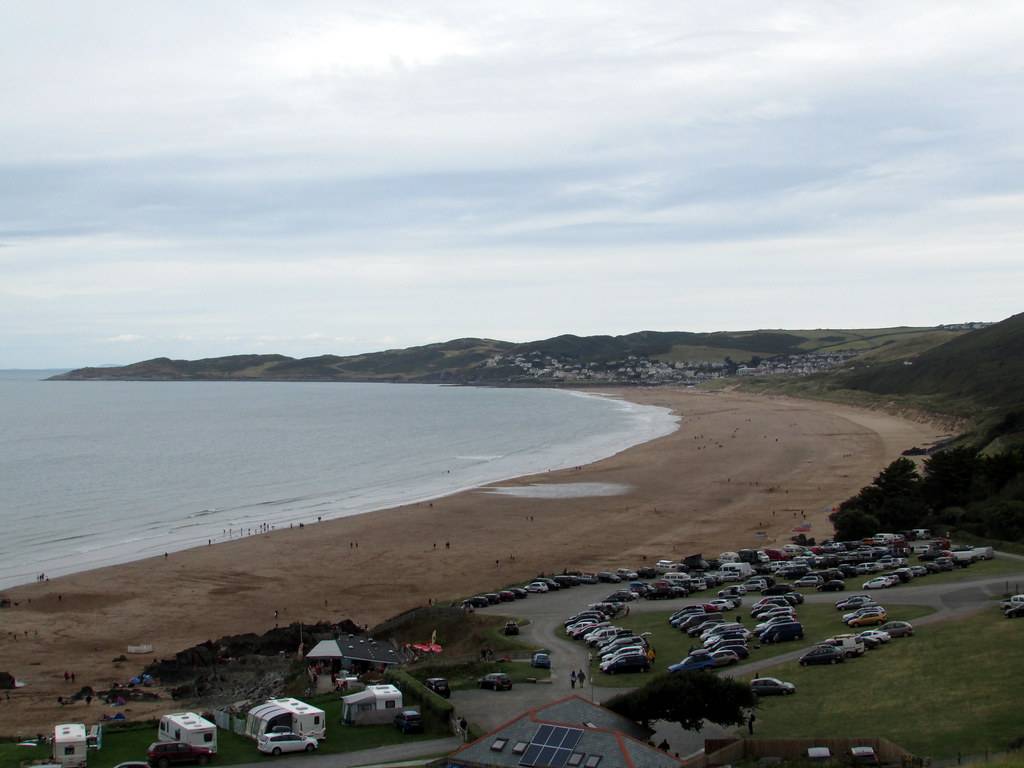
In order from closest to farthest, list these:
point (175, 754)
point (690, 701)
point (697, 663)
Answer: point (690, 701) → point (175, 754) → point (697, 663)

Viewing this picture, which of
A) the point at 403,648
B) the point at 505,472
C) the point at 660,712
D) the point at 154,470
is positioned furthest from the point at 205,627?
the point at 154,470

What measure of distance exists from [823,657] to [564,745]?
10.3m

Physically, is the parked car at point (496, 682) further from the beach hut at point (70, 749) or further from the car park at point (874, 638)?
the car park at point (874, 638)

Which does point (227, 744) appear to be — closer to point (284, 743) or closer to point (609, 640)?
point (284, 743)

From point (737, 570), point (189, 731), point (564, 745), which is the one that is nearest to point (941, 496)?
point (737, 570)

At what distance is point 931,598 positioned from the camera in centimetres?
3089

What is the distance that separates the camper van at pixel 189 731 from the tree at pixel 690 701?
816cm

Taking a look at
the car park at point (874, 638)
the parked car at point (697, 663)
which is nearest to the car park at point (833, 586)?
the car park at point (874, 638)

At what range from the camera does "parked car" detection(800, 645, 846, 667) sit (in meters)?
24.8

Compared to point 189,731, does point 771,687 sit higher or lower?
lower

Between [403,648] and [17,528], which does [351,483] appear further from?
[403,648]

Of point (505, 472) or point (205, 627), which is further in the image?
point (505, 472)

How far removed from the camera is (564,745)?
1706 cm

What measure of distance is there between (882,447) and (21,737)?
7771 centimetres
